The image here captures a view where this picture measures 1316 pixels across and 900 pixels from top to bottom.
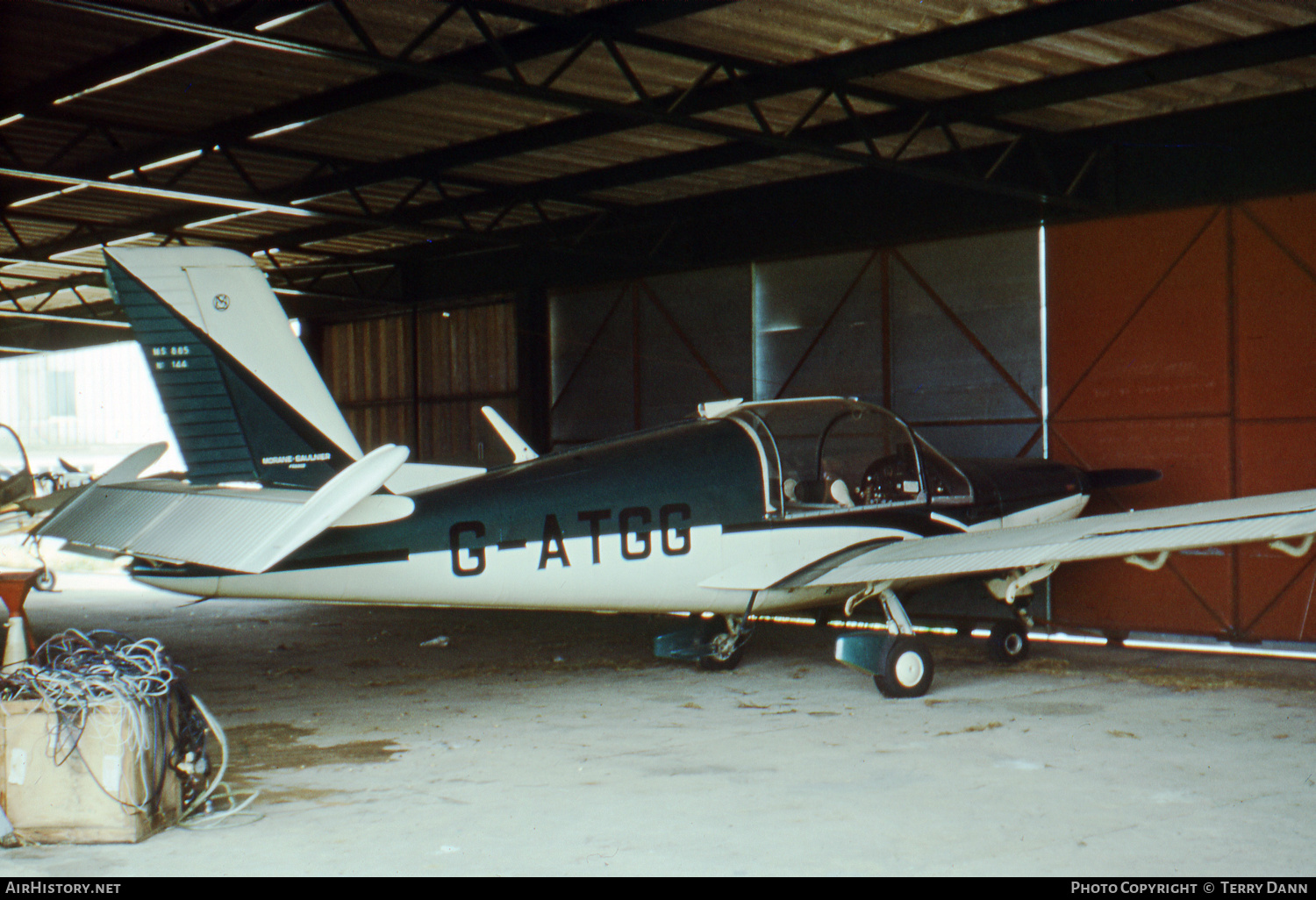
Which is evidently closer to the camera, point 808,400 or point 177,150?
point 808,400

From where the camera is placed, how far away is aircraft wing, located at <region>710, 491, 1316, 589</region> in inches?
252

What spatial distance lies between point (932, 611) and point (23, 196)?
447 inches

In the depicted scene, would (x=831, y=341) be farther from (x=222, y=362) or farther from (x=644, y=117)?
(x=222, y=362)

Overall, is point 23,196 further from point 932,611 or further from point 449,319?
point 932,611

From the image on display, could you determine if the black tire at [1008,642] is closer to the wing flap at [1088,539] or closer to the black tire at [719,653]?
the wing flap at [1088,539]

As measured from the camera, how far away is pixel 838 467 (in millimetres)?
8477

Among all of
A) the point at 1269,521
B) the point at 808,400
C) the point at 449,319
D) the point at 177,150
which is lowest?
the point at 1269,521

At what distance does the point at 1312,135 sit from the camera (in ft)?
30.6

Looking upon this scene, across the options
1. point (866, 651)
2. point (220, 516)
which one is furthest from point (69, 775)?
point (866, 651)

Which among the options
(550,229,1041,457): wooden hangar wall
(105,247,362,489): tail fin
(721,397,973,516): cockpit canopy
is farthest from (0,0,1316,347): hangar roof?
(721,397,973,516): cockpit canopy

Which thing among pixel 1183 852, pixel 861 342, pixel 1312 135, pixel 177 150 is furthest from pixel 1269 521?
pixel 177 150

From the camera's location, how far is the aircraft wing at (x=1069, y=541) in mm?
6398

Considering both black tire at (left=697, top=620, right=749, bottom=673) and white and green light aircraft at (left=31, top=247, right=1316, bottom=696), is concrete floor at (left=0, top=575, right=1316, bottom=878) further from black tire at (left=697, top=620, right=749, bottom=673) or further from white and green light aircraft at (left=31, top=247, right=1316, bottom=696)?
white and green light aircraft at (left=31, top=247, right=1316, bottom=696)

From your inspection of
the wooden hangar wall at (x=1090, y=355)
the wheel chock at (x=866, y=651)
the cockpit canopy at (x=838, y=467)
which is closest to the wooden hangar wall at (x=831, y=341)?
the wooden hangar wall at (x=1090, y=355)
